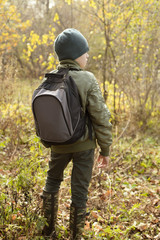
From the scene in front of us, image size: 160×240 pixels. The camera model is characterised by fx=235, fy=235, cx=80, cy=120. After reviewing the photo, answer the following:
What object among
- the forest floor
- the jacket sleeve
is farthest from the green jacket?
the forest floor

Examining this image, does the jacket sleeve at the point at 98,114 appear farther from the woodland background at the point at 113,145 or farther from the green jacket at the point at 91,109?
the woodland background at the point at 113,145

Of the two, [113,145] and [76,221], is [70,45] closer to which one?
[76,221]

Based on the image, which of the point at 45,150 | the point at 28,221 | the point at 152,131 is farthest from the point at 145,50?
the point at 28,221

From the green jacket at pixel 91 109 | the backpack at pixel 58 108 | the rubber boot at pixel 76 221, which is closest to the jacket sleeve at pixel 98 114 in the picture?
the green jacket at pixel 91 109

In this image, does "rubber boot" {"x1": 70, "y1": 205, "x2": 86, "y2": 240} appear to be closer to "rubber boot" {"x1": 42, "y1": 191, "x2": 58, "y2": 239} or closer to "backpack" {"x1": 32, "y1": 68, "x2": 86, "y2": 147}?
"rubber boot" {"x1": 42, "y1": 191, "x2": 58, "y2": 239}

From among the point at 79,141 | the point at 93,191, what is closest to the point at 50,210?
the point at 79,141

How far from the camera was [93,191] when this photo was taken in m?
3.35

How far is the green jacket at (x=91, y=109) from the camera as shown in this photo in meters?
1.88

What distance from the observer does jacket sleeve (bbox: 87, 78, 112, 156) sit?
191 centimetres

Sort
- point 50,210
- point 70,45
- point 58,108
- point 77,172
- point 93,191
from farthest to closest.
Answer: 1. point 93,191
2. point 50,210
3. point 77,172
4. point 70,45
5. point 58,108

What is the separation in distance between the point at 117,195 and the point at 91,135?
1.71m

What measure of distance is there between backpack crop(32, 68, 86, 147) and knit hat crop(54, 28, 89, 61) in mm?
159

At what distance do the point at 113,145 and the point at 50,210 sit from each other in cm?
227

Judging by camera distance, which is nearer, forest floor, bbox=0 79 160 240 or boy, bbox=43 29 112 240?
boy, bbox=43 29 112 240
